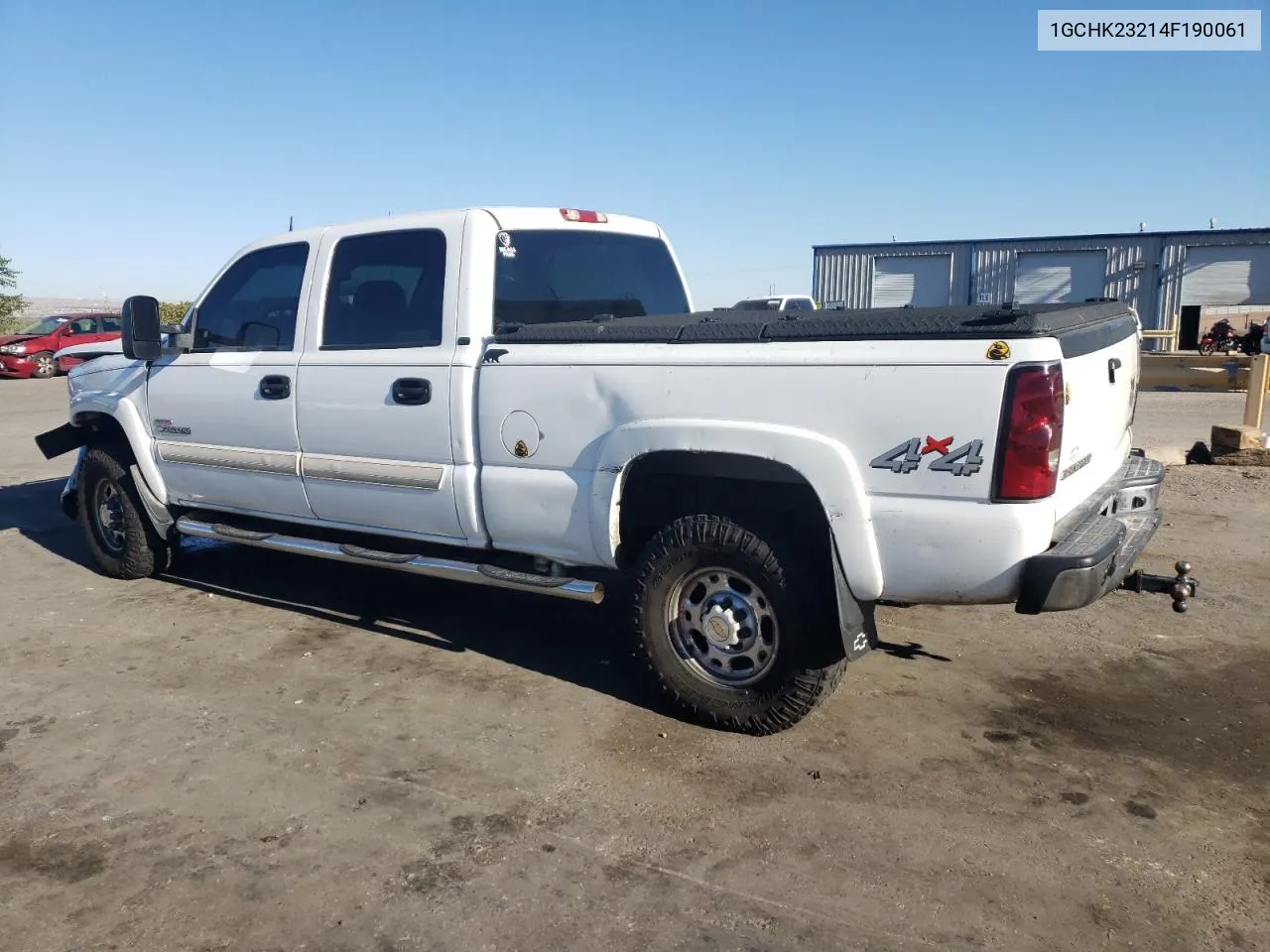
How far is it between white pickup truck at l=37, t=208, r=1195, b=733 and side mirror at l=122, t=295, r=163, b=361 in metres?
0.02

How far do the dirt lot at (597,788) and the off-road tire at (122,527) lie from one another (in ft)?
2.15

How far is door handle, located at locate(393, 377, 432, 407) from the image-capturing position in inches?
182

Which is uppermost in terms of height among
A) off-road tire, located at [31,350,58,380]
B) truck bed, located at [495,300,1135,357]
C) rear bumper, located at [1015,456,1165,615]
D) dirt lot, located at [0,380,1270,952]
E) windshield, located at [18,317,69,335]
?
windshield, located at [18,317,69,335]

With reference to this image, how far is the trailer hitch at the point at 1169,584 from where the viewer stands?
3887 mm

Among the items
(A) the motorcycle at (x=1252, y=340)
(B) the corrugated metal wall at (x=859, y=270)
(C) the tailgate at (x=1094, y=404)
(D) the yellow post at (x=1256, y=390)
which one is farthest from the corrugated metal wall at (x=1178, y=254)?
(C) the tailgate at (x=1094, y=404)

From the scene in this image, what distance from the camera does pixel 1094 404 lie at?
3.88 metres

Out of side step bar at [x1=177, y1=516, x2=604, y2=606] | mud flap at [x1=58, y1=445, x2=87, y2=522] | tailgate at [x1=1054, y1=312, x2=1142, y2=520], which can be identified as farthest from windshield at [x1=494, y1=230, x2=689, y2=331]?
mud flap at [x1=58, y1=445, x2=87, y2=522]

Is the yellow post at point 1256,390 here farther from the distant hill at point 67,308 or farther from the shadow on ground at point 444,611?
the distant hill at point 67,308

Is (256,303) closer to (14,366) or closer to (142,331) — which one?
(142,331)

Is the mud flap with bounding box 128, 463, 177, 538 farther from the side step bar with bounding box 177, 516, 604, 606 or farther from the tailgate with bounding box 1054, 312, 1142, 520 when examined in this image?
the tailgate with bounding box 1054, 312, 1142, 520

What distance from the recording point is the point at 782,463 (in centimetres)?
371

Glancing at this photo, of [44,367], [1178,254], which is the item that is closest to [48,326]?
[44,367]

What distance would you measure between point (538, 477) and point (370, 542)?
1474mm

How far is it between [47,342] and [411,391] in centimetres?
2331
